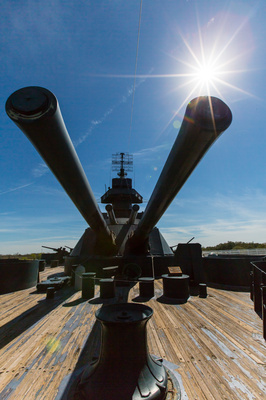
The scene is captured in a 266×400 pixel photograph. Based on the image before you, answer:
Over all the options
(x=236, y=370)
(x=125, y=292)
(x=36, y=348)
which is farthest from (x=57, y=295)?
(x=236, y=370)

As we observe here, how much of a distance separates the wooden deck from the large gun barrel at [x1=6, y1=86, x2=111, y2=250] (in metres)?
1.99

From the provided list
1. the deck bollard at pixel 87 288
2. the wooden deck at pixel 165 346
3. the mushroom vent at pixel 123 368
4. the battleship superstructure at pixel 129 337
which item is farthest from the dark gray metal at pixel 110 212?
the mushroom vent at pixel 123 368

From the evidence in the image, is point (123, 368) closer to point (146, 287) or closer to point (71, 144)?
point (71, 144)

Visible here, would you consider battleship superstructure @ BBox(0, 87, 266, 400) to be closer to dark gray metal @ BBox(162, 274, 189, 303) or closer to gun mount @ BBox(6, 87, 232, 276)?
gun mount @ BBox(6, 87, 232, 276)

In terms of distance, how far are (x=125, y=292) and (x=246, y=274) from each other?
3753 millimetres

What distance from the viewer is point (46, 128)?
1420mm

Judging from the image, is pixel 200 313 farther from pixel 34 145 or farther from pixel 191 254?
pixel 34 145

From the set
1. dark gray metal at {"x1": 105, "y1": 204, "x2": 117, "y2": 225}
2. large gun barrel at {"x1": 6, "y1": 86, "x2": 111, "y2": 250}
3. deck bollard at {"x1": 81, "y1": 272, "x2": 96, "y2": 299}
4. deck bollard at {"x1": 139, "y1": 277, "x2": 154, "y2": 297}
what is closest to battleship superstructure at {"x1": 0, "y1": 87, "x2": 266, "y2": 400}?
large gun barrel at {"x1": 6, "y1": 86, "x2": 111, "y2": 250}

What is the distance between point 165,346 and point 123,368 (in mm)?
1117

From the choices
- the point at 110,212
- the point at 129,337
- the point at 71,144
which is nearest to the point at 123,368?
the point at 129,337

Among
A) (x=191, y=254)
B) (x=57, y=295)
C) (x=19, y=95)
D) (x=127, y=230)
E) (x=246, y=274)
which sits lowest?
(x=57, y=295)

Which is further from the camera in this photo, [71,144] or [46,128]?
[71,144]

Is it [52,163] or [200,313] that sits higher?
[52,163]

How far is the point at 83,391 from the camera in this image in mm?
1608
